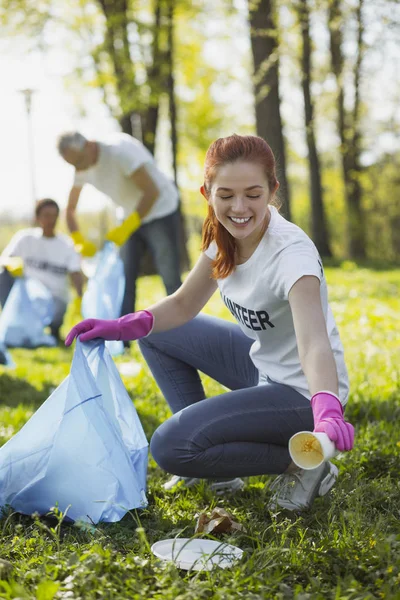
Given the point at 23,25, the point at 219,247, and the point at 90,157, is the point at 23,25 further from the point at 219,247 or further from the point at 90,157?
the point at 219,247

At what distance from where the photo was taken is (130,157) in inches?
196

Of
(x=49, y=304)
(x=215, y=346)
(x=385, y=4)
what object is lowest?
(x=49, y=304)

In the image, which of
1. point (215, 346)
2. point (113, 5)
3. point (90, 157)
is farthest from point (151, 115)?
point (215, 346)

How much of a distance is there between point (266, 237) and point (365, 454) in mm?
985

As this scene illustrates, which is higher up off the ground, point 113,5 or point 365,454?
point 113,5

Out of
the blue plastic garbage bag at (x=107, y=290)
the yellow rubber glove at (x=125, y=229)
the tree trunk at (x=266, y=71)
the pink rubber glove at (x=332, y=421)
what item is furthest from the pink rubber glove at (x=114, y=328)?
the tree trunk at (x=266, y=71)

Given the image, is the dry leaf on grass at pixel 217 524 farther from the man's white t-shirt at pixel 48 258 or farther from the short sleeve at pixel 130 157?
the man's white t-shirt at pixel 48 258

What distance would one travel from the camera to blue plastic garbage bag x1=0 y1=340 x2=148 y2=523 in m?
2.28

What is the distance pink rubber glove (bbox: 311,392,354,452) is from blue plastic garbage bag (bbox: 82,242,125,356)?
9.97ft

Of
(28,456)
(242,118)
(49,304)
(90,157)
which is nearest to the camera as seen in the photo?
(28,456)

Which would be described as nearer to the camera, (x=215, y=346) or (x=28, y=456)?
(x=28, y=456)

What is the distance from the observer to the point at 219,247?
2465 millimetres

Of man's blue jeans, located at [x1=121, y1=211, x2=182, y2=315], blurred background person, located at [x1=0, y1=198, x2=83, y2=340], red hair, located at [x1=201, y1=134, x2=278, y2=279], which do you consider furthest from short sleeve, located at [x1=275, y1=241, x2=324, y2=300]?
blurred background person, located at [x1=0, y1=198, x2=83, y2=340]

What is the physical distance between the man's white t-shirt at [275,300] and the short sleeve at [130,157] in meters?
2.64
